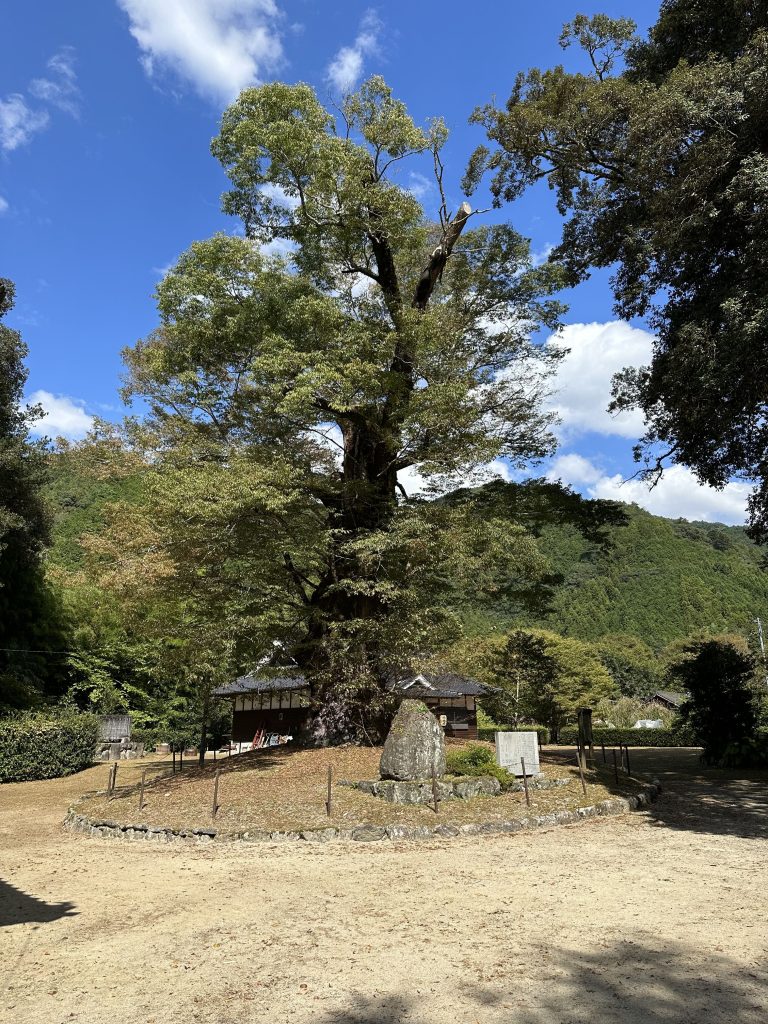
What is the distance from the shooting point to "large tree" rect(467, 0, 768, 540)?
9.25 meters

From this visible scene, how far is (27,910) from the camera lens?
633 cm

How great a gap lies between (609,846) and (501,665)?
71.5ft

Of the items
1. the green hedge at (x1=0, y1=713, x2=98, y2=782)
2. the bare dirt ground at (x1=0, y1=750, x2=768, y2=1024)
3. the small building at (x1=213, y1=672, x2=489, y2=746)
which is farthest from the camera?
the small building at (x1=213, y1=672, x2=489, y2=746)

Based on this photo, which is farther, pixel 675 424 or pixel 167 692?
pixel 167 692

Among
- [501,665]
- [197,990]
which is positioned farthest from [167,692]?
[197,990]

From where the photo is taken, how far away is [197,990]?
4.27 m

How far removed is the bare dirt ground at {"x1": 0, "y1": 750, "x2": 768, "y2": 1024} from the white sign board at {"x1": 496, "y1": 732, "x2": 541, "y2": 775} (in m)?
2.72

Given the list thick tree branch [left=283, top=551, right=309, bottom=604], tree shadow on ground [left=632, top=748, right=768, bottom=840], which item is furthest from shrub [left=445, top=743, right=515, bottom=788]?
thick tree branch [left=283, top=551, right=309, bottom=604]

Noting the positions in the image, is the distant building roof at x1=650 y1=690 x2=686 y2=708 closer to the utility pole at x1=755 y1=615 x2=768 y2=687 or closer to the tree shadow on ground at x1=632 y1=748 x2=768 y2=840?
the utility pole at x1=755 y1=615 x2=768 y2=687

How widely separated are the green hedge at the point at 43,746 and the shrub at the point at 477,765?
11986 millimetres

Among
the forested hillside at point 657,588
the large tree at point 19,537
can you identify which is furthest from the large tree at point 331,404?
the forested hillside at point 657,588

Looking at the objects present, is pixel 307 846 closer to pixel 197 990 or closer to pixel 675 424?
pixel 197 990

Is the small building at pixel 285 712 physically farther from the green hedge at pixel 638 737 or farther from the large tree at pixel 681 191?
the large tree at pixel 681 191

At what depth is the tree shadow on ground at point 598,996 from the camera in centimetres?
370
